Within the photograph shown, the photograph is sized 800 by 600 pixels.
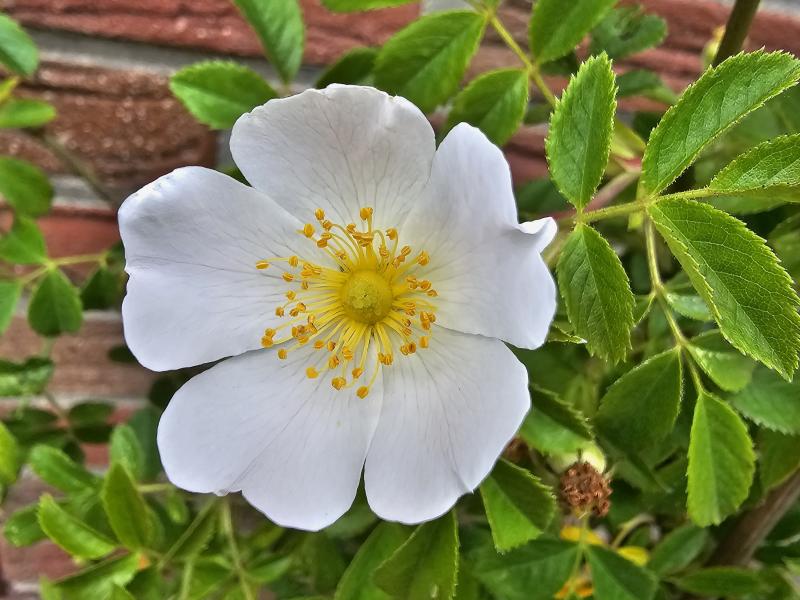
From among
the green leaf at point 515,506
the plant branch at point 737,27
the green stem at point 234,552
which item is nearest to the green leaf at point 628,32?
the plant branch at point 737,27

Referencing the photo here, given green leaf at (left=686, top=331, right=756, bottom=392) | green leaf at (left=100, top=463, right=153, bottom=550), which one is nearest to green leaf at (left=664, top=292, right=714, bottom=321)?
green leaf at (left=686, top=331, right=756, bottom=392)

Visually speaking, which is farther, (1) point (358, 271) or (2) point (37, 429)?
(2) point (37, 429)

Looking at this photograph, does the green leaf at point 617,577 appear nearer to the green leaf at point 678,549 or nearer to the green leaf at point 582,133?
the green leaf at point 678,549

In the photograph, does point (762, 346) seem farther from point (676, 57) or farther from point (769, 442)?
point (676, 57)

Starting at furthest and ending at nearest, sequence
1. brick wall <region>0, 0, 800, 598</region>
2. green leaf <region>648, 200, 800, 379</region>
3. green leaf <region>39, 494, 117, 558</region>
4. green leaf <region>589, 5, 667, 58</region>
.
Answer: brick wall <region>0, 0, 800, 598</region>, green leaf <region>589, 5, 667, 58</region>, green leaf <region>39, 494, 117, 558</region>, green leaf <region>648, 200, 800, 379</region>

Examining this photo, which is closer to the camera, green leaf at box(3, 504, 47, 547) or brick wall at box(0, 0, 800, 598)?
green leaf at box(3, 504, 47, 547)

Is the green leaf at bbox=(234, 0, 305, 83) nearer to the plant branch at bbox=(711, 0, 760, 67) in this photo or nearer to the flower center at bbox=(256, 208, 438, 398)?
the flower center at bbox=(256, 208, 438, 398)

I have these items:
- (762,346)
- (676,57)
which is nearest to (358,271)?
(762,346)
